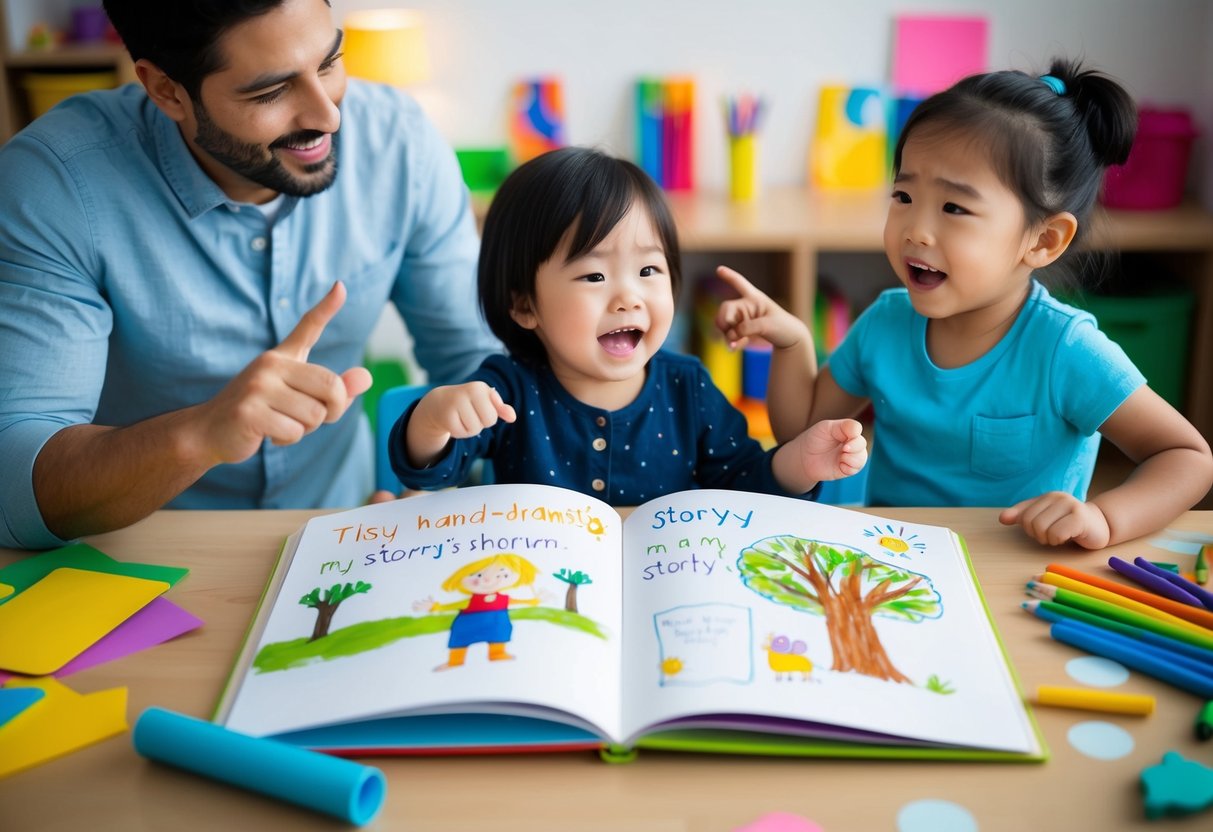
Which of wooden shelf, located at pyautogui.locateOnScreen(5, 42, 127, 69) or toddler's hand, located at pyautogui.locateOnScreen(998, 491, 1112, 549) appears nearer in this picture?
toddler's hand, located at pyautogui.locateOnScreen(998, 491, 1112, 549)

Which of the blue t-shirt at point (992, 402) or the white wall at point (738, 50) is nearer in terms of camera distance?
the blue t-shirt at point (992, 402)

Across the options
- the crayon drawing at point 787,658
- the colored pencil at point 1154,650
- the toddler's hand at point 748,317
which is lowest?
the colored pencil at point 1154,650

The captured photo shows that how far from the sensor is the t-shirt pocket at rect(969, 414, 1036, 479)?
119 centimetres

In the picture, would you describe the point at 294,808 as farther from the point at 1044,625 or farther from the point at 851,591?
the point at 1044,625

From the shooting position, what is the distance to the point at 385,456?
1377 mm

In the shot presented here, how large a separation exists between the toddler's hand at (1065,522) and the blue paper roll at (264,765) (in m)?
0.61

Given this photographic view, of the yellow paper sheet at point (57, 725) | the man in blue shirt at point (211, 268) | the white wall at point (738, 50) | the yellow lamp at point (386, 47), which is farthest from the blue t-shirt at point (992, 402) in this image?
the yellow lamp at point (386, 47)

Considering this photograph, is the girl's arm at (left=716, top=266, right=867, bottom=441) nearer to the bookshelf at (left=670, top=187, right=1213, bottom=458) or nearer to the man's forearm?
the man's forearm

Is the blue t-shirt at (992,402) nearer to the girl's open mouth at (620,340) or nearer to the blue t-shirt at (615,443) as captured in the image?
the blue t-shirt at (615,443)

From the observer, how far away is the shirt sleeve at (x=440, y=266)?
61.6 inches

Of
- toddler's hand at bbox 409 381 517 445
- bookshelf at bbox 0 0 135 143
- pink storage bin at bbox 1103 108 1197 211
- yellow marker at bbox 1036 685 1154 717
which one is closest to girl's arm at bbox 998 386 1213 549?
yellow marker at bbox 1036 685 1154 717

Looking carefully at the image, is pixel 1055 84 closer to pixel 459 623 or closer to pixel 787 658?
pixel 787 658

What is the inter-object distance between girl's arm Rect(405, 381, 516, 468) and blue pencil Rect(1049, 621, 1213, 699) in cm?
50

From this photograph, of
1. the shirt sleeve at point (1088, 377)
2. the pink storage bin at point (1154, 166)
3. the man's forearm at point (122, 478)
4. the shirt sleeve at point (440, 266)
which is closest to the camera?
the man's forearm at point (122, 478)
